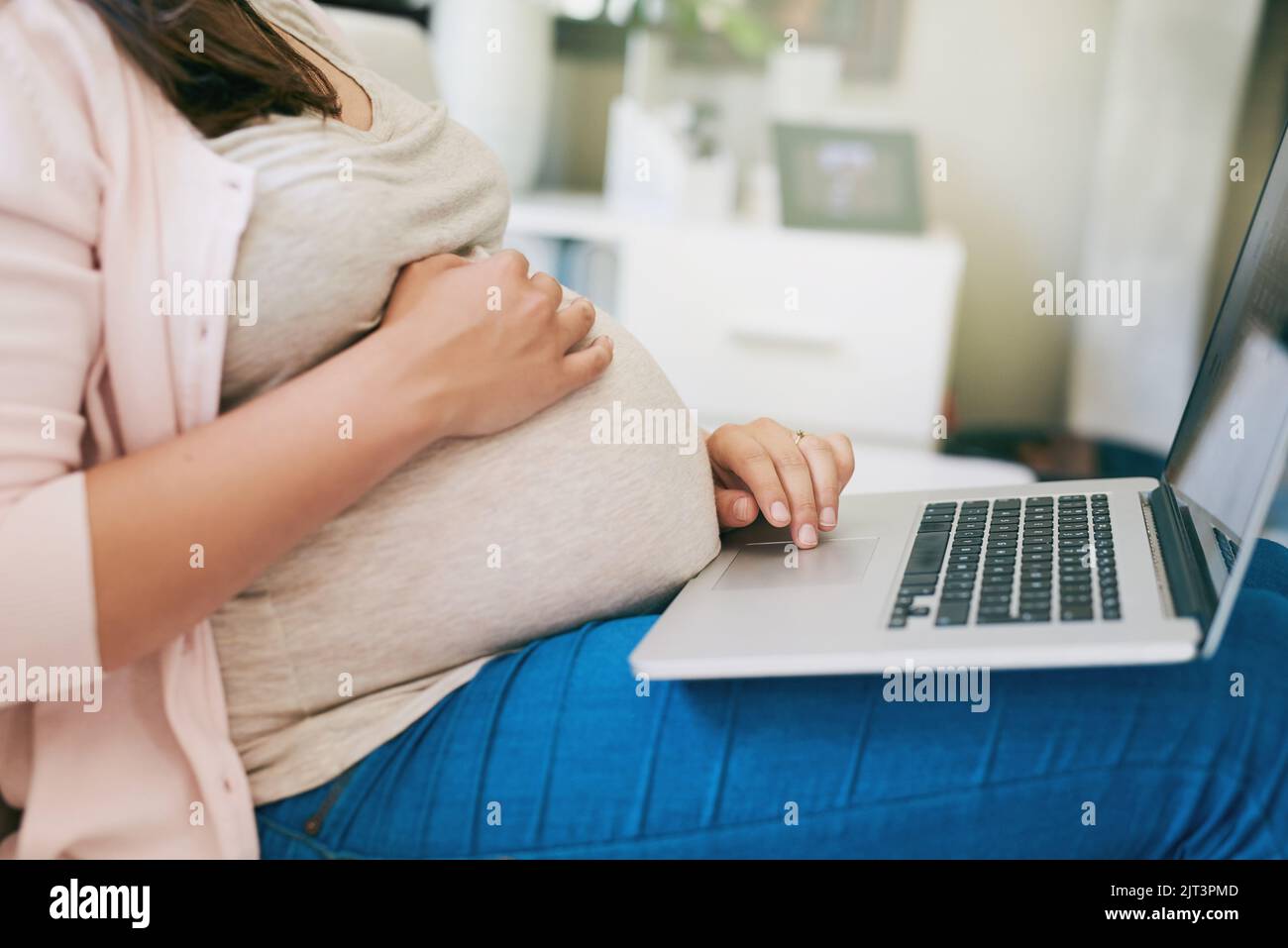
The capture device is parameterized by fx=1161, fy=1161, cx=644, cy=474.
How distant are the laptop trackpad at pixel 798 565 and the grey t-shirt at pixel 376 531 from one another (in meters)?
0.06

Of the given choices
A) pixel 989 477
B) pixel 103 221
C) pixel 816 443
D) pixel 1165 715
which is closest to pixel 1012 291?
pixel 989 477

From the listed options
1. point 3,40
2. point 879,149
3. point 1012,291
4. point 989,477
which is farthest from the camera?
point 1012,291

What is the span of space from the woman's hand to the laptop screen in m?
0.21

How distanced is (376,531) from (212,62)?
0.84ft

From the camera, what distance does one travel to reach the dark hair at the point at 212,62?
22.6 inches

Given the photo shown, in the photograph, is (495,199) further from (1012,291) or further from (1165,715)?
(1012,291)

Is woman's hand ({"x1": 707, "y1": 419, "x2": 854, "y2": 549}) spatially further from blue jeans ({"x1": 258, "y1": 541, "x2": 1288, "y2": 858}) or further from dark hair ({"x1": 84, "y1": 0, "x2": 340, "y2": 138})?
dark hair ({"x1": 84, "y1": 0, "x2": 340, "y2": 138})

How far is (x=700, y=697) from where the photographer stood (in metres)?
0.57

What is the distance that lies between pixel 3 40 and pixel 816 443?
0.50 metres

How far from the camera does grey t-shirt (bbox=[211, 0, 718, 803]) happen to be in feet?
1.87
